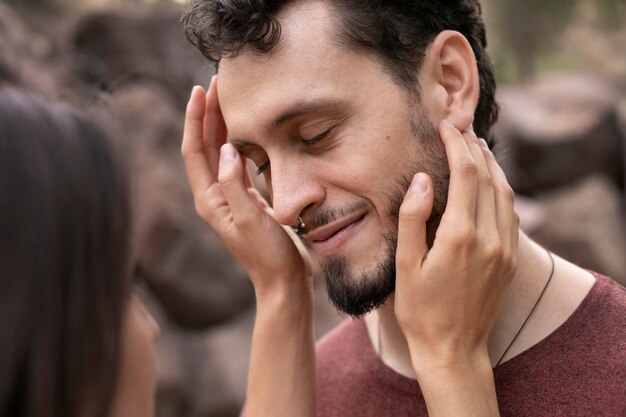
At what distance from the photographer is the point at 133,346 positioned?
154 cm

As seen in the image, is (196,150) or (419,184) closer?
(419,184)

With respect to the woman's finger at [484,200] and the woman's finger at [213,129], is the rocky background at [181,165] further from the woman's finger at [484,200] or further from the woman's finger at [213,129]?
the woman's finger at [484,200]

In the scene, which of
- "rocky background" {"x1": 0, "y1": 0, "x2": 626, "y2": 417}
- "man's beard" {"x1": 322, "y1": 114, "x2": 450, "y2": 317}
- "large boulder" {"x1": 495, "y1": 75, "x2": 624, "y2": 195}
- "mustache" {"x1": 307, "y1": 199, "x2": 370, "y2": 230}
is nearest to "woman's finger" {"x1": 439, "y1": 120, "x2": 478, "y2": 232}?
"man's beard" {"x1": 322, "y1": 114, "x2": 450, "y2": 317}

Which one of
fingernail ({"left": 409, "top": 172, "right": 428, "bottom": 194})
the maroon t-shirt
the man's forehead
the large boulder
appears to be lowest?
the large boulder

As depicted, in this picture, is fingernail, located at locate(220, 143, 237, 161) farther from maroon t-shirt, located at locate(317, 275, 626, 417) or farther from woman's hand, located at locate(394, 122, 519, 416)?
maroon t-shirt, located at locate(317, 275, 626, 417)

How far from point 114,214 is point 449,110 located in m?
0.98

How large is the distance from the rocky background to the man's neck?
102 inches

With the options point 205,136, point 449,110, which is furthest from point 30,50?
point 449,110

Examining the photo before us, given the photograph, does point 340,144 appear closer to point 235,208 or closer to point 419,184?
point 419,184

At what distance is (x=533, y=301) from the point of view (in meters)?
2.01

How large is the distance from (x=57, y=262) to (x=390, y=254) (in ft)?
2.88

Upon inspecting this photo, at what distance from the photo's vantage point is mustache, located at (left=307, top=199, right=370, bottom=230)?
6.45 ft

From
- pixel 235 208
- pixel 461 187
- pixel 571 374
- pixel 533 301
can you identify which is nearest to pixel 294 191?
pixel 235 208

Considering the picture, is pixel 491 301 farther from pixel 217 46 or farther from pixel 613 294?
pixel 217 46
